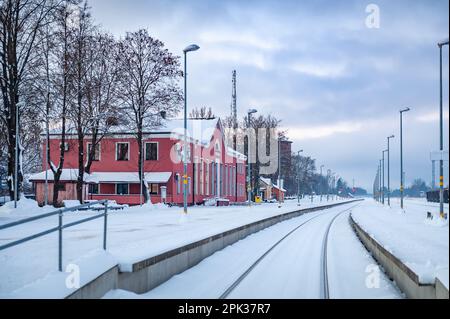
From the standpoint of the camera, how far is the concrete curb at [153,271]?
26.1 feet

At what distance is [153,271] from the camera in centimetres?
1030

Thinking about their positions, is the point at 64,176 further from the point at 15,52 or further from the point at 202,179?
the point at 15,52

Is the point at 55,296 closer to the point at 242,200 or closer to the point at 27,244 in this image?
the point at 27,244

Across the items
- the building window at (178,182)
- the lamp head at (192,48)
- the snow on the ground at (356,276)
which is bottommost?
the snow on the ground at (356,276)

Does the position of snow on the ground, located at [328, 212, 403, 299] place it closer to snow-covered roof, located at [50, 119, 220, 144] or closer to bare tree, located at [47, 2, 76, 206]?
bare tree, located at [47, 2, 76, 206]

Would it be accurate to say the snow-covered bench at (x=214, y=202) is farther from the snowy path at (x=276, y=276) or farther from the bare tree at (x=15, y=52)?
the snowy path at (x=276, y=276)

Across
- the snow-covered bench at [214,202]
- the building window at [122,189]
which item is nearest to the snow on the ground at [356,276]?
the building window at [122,189]

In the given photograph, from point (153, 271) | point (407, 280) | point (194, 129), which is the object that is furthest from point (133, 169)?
point (407, 280)

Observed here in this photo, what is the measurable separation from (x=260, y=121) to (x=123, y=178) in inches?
1240

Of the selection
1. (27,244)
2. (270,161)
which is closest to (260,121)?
(270,161)

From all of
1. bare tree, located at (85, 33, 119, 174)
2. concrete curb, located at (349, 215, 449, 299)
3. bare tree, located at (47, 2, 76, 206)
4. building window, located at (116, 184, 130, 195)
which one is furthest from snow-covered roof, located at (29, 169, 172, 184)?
concrete curb, located at (349, 215, 449, 299)

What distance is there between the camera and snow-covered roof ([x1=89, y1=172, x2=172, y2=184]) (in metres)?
53.9

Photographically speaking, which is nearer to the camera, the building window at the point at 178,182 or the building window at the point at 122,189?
the building window at the point at 178,182

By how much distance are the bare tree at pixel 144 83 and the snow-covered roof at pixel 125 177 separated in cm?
920
